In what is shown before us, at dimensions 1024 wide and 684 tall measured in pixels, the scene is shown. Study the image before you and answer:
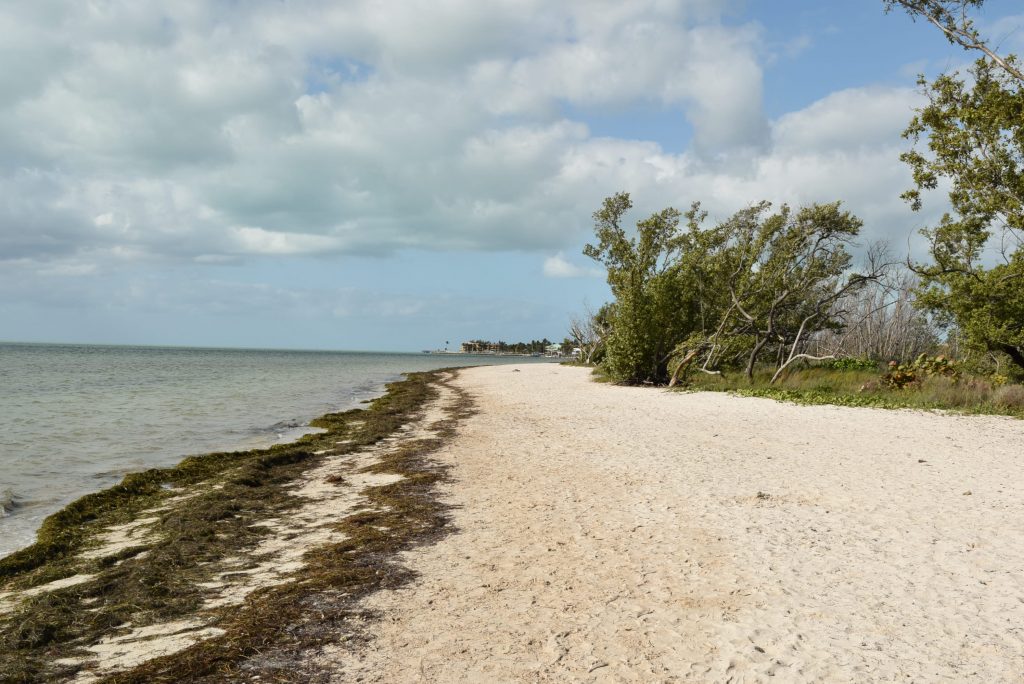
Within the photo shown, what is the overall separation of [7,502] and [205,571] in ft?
18.9

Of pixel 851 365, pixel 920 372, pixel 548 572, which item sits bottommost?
pixel 548 572

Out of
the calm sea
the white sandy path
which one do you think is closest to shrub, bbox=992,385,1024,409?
the white sandy path

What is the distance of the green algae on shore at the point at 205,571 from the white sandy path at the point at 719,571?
567 millimetres

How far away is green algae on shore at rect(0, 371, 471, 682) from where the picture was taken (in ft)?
15.0

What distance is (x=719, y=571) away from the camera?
19.6 ft

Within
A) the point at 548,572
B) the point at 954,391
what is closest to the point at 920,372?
the point at 954,391

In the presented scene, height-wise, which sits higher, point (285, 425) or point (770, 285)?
point (770, 285)

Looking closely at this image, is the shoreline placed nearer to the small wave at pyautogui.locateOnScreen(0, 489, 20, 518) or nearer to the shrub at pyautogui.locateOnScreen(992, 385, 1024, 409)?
the small wave at pyautogui.locateOnScreen(0, 489, 20, 518)

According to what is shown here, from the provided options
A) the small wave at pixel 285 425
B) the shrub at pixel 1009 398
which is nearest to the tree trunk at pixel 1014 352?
the shrub at pixel 1009 398

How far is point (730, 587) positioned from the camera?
18.3 ft

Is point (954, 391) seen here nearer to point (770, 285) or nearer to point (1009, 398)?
point (1009, 398)

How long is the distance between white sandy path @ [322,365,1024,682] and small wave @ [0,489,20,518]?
6.88 metres

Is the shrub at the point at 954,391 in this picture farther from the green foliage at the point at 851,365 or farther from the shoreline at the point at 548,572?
the shoreline at the point at 548,572

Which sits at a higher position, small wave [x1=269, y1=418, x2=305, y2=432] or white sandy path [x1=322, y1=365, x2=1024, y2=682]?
white sandy path [x1=322, y1=365, x2=1024, y2=682]
